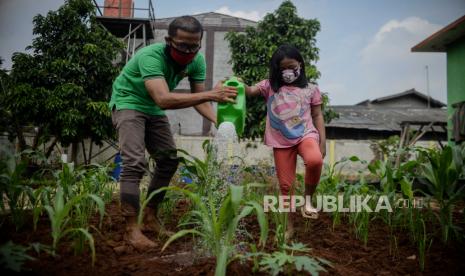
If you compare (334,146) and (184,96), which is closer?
(184,96)

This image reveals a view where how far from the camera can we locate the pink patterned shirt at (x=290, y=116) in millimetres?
2316

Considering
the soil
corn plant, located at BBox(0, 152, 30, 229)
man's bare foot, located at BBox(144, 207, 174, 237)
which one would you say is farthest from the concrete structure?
corn plant, located at BBox(0, 152, 30, 229)

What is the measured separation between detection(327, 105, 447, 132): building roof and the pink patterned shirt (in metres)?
12.2

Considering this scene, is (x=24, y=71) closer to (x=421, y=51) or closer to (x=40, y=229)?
(x=40, y=229)

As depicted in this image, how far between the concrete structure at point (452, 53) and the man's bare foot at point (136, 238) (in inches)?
266

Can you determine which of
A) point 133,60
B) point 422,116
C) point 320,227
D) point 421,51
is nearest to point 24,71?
point 133,60

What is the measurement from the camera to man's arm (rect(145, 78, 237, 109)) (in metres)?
1.95

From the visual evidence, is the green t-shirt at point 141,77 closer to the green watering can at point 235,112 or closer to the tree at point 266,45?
the green watering can at point 235,112

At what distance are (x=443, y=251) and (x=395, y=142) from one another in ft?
28.0

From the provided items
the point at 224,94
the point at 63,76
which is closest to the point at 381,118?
the point at 63,76

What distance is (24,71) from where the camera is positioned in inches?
296

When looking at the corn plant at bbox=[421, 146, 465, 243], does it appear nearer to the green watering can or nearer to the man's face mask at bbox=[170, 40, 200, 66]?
the green watering can

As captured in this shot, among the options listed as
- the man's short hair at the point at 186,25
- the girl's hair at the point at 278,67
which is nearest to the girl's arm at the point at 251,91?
the girl's hair at the point at 278,67

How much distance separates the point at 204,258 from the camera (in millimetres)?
1644
